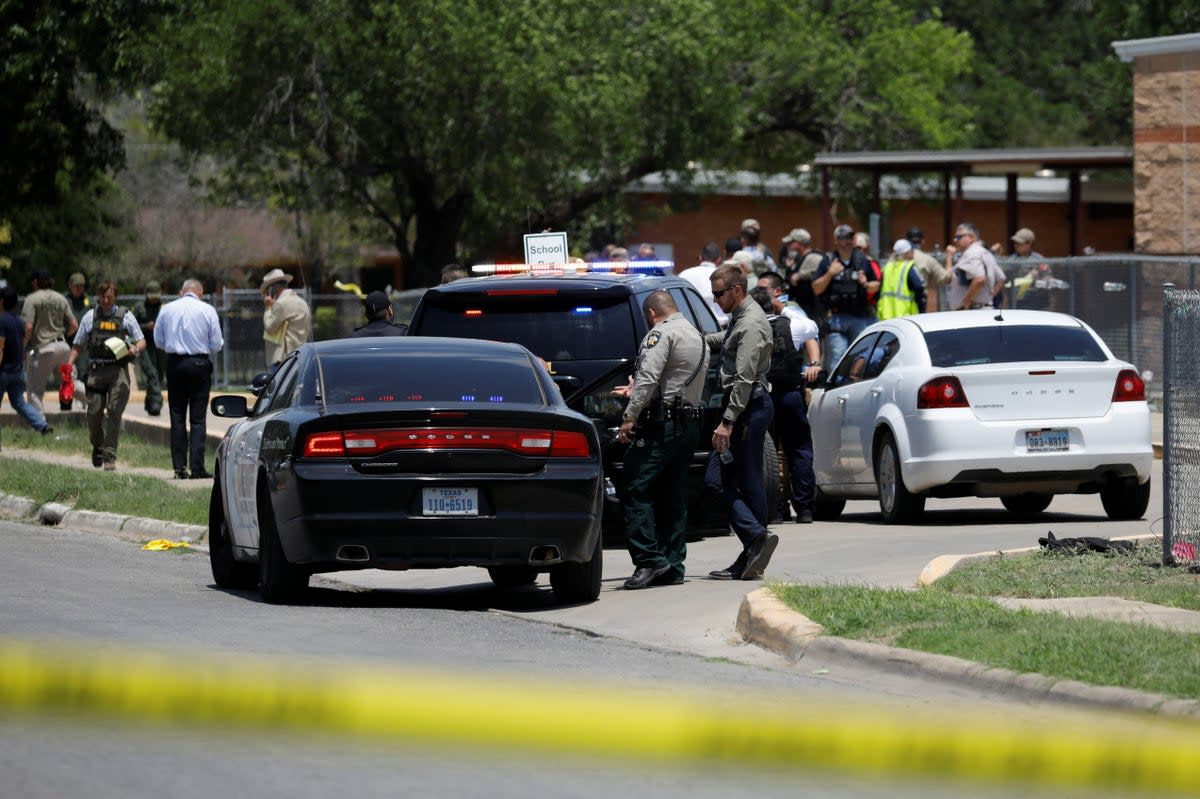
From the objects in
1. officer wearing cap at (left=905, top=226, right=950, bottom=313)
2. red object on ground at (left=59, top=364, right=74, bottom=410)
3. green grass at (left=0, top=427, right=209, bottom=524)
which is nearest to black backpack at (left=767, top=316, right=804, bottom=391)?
green grass at (left=0, top=427, right=209, bottom=524)

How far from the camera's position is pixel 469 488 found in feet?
38.9

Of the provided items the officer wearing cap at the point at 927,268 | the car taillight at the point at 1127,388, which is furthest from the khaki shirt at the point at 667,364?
the officer wearing cap at the point at 927,268

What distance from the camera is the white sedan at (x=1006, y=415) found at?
15852mm

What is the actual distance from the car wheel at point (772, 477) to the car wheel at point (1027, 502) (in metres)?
2.18

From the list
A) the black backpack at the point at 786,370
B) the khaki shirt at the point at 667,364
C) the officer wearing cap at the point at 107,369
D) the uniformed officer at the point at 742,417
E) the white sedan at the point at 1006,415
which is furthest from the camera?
the officer wearing cap at the point at 107,369

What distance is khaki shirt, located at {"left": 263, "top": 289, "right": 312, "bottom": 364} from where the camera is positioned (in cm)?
2291

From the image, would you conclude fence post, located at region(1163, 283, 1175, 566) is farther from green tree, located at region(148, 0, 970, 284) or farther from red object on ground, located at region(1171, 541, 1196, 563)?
green tree, located at region(148, 0, 970, 284)

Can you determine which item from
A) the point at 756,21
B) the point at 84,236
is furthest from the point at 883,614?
the point at 756,21

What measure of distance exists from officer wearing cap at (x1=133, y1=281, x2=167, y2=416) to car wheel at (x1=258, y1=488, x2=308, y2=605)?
15.5 m

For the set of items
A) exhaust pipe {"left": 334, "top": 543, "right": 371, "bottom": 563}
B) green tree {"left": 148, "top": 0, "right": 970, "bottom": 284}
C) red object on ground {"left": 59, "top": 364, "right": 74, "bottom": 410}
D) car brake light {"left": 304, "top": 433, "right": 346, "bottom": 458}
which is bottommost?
red object on ground {"left": 59, "top": 364, "right": 74, "bottom": 410}

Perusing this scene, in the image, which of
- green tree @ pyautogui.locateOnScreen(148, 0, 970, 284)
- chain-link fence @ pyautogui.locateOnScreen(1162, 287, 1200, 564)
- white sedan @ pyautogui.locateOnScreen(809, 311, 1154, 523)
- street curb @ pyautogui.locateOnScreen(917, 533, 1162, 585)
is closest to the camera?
chain-link fence @ pyautogui.locateOnScreen(1162, 287, 1200, 564)

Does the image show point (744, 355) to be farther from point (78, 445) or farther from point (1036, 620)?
point (78, 445)

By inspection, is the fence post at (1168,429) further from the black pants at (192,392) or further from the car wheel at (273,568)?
the black pants at (192,392)

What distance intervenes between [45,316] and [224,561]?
16.2 metres
